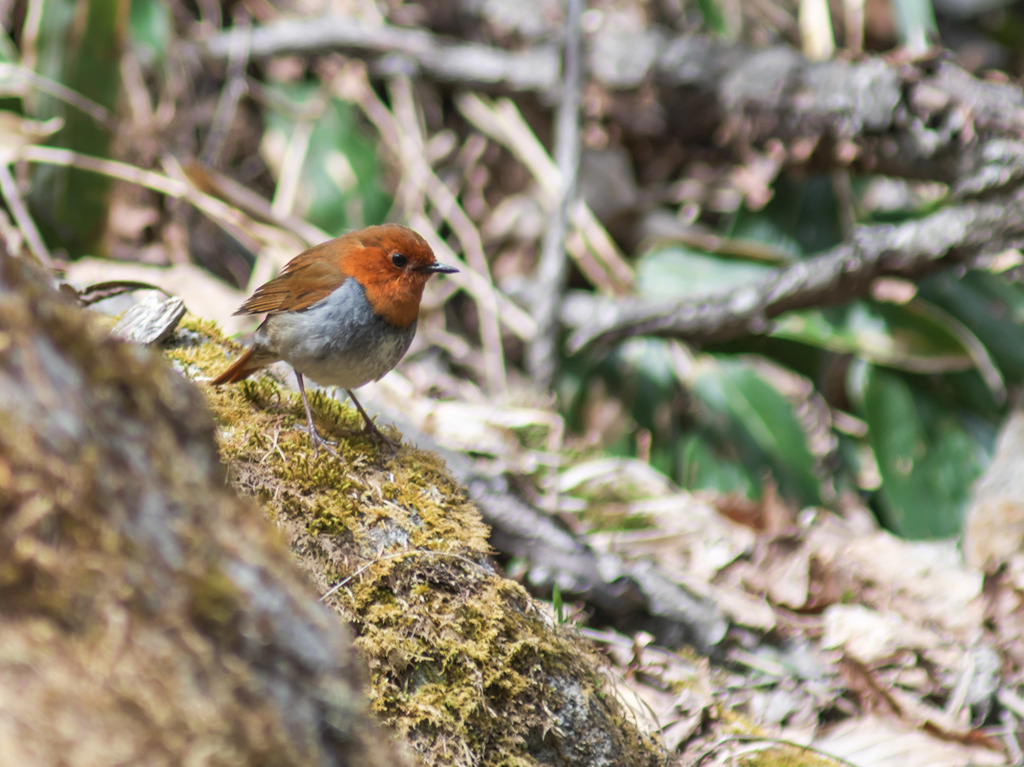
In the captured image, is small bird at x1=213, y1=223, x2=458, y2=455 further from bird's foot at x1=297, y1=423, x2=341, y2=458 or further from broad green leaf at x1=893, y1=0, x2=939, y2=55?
broad green leaf at x1=893, y1=0, x2=939, y2=55

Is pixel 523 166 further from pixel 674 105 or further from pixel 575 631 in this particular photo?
pixel 575 631

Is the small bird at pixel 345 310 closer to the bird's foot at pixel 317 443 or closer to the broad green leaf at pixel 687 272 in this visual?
the bird's foot at pixel 317 443

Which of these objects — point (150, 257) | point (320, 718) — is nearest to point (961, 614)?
point (320, 718)

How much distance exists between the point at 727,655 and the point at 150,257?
379cm

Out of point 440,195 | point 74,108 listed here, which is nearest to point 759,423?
point 440,195

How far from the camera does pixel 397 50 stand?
5703 millimetres

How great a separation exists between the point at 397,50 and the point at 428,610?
15.2 feet

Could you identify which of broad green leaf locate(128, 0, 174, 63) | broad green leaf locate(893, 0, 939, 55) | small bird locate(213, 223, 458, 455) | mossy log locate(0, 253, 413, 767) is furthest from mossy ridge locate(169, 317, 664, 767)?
broad green leaf locate(893, 0, 939, 55)

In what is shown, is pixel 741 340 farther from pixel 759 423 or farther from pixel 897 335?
pixel 897 335

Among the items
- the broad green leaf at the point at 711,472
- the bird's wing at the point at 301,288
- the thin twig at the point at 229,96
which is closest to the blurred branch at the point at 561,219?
the broad green leaf at the point at 711,472

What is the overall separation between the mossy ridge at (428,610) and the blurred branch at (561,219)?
2820mm

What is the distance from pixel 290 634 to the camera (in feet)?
3.64

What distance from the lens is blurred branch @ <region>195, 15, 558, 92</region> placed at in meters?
5.59

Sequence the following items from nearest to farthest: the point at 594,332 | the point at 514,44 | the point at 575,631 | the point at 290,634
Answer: the point at 290,634
the point at 575,631
the point at 594,332
the point at 514,44
